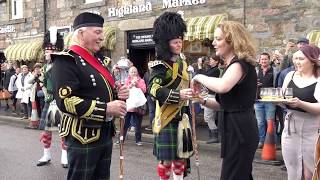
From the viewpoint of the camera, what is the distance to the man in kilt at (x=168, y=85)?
5.16 meters

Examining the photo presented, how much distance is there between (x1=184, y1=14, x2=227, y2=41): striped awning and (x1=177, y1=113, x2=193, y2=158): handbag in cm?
738

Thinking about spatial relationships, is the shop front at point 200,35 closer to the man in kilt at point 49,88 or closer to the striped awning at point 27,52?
the man in kilt at point 49,88

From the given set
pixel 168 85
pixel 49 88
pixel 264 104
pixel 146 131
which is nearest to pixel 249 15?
pixel 264 104

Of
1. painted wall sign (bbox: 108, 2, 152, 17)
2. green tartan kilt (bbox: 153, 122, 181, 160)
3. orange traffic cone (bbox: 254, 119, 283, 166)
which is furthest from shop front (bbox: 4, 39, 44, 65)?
green tartan kilt (bbox: 153, 122, 181, 160)

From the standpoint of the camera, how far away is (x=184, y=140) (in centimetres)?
527

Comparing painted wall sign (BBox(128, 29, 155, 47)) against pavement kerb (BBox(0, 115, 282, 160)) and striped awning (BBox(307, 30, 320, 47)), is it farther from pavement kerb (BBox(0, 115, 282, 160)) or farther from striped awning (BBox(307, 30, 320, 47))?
striped awning (BBox(307, 30, 320, 47))

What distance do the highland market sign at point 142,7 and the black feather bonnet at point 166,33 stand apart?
822 cm

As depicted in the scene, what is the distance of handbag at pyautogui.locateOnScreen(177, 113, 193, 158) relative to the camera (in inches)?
206

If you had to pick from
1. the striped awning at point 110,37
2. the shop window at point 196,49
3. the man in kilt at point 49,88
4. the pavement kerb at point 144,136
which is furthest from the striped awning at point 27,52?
the man in kilt at point 49,88

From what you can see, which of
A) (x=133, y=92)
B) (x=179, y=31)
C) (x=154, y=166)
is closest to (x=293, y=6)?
(x=133, y=92)

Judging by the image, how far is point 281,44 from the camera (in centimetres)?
1169

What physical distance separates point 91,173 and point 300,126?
2319 millimetres

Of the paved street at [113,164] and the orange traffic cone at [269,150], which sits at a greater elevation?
the orange traffic cone at [269,150]

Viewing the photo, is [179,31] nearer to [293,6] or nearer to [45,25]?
[293,6]
